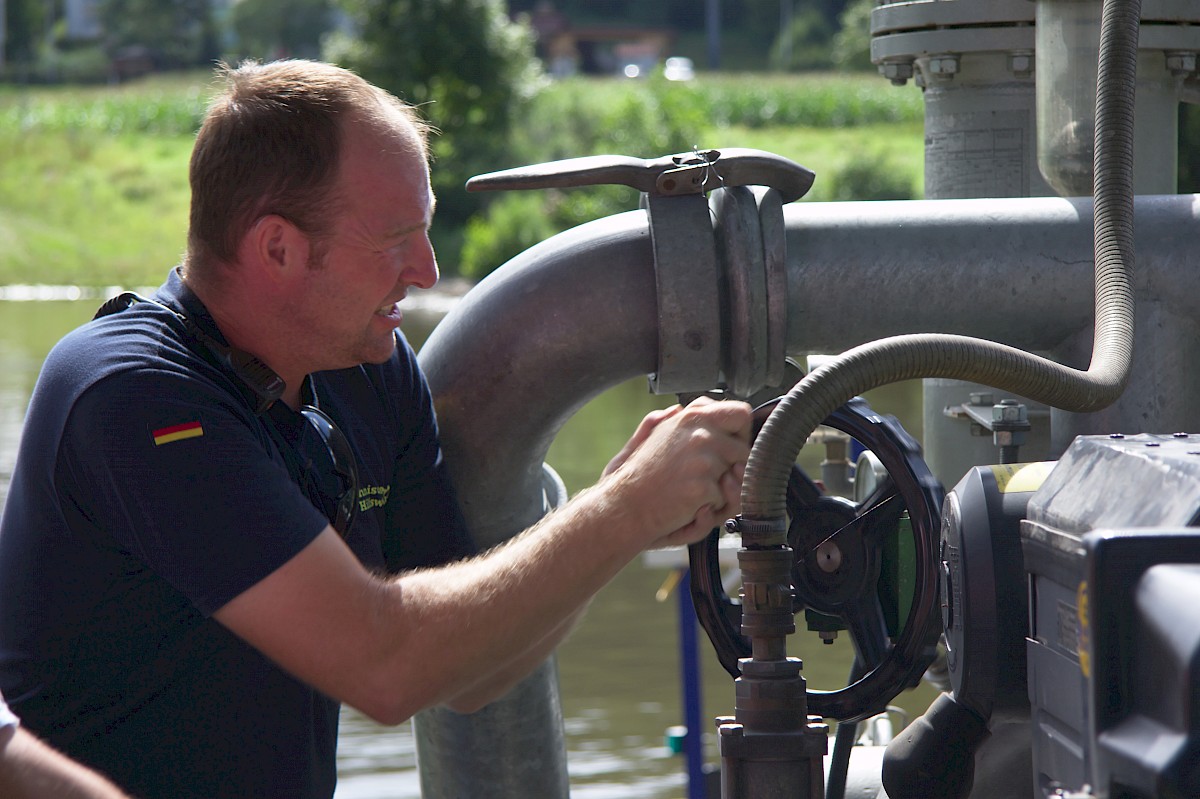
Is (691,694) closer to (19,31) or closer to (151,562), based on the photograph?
(151,562)

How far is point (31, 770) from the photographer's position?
121 cm

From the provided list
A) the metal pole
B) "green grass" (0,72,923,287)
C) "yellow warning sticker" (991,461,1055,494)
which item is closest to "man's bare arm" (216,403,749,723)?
"yellow warning sticker" (991,461,1055,494)

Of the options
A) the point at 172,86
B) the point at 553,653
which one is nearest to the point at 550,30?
the point at 172,86

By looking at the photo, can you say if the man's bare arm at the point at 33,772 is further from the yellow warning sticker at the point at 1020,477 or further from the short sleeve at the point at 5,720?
the yellow warning sticker at the point at 1020,477

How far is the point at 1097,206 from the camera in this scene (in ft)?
4.90

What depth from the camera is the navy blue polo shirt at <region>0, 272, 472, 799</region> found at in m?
1.31

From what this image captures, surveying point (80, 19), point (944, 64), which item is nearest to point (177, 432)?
point (944, 64)

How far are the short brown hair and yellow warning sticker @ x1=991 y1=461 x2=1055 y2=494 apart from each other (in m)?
0.70

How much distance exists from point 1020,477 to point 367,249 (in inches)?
26.8

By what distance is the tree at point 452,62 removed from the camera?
25.1 m

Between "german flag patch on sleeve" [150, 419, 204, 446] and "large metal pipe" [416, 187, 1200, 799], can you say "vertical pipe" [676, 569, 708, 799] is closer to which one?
"large metal pipe" [416, 187, 1200, 799]

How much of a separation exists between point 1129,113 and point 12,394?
11.2m

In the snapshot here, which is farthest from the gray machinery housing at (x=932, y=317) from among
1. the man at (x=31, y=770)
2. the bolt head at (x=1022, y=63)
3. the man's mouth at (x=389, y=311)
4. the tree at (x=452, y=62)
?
the tree at (x=452, y=62)

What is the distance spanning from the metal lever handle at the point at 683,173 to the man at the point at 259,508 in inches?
7.4
